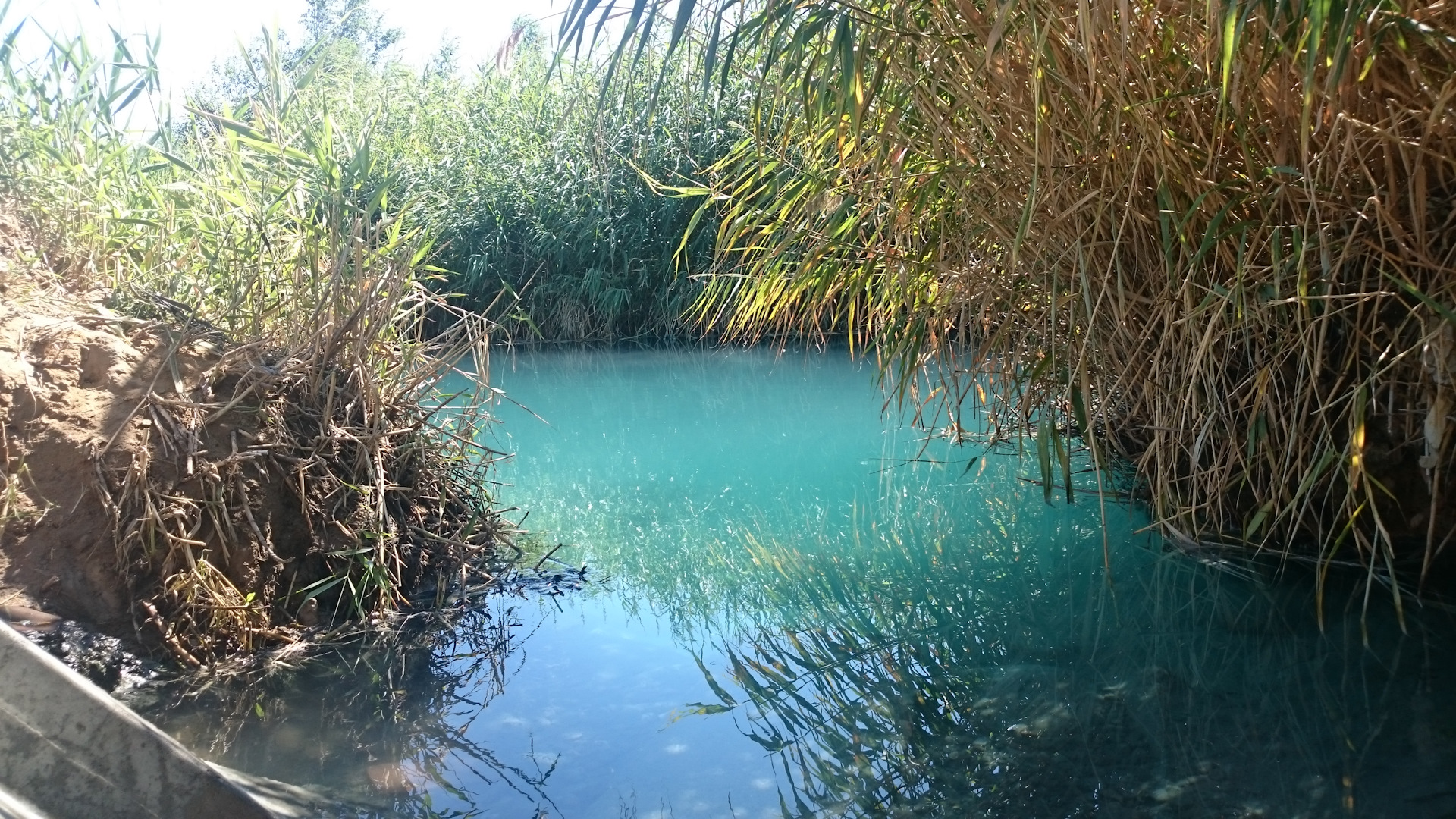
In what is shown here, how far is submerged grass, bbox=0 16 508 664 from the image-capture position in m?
2.49

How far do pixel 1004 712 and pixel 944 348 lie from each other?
1545 millimetres

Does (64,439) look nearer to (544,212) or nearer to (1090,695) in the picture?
(1090,695)

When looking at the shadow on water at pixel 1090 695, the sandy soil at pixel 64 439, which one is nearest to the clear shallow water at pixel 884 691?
the shadow on water at pixel 1090 695

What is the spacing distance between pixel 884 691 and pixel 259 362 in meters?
1.66

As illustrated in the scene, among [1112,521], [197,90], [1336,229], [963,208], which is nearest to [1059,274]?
[963,208]

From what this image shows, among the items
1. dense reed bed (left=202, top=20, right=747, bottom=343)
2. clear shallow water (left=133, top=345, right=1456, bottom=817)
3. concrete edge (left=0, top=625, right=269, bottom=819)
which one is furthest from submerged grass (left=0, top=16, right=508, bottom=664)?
dense reed bed (left=202, top=20, right=747, bottom=343)

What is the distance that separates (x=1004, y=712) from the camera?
2119 mm

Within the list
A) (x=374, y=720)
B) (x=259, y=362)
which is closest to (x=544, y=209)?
(x=259, y=362)

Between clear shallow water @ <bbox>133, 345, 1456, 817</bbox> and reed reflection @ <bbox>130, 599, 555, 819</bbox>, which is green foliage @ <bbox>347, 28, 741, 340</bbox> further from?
reed reflection @ <bbox>130, 599, 555, 819</bbox>

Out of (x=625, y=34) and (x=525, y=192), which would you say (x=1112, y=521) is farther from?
(x=525, y=192)

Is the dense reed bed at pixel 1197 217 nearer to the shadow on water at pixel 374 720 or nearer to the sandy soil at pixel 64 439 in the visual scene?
the shadow on water at pixel 374 720

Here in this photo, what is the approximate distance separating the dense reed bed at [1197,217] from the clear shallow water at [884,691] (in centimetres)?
25

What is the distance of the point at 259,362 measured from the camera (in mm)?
2768

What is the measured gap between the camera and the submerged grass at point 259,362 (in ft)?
8.18
